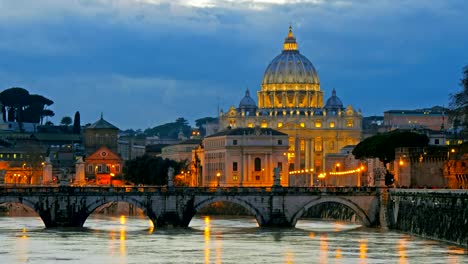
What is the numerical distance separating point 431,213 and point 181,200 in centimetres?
1964

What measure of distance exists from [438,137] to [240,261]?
92.5m

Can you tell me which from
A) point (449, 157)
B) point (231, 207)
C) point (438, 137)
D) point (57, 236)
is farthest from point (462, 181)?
point (438, 137)

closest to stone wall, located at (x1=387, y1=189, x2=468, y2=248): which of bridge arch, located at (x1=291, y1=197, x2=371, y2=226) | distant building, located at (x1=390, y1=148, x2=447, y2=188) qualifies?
bridge arch, located at (x1=291, y1=197, x2=371, y2=226)

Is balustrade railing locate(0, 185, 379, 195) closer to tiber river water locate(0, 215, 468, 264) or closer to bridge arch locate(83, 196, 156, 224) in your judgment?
bridge arch locate(83, 196, 156, 224)

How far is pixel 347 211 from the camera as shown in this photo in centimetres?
12712

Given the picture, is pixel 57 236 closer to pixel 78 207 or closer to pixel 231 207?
pixel 78 207

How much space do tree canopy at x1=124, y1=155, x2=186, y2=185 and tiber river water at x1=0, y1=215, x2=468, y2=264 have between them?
6128 cm

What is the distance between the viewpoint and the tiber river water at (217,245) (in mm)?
→ 83750

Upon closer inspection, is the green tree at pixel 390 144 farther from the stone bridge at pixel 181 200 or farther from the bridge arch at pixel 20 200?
the bridge arch at pixel 20 200

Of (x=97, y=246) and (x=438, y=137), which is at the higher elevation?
(x=438, y=137)

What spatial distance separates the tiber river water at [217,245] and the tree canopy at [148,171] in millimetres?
61283

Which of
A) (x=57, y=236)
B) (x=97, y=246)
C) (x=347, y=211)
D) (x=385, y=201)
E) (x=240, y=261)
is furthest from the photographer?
(x=347, y=211)

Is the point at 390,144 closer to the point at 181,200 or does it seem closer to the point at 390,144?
the point at 390,144

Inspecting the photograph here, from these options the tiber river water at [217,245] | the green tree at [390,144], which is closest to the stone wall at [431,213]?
the tiber river water at [217,245]
